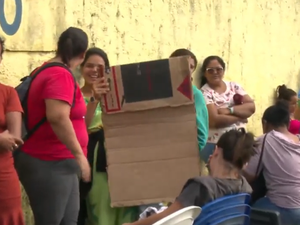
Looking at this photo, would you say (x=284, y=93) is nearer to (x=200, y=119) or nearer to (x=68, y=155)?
(x=200, y=119)

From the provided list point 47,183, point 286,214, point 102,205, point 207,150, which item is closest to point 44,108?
point 47,183

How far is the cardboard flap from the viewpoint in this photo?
421 cm

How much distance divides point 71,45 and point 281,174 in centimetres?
194

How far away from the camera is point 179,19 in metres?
6.69

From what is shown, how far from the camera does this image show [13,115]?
3.80 meters

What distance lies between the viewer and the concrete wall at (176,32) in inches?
192

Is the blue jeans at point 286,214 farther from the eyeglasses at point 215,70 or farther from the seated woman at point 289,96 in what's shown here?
the seated woman at point 289,96

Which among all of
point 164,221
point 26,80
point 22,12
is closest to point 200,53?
point 22,12

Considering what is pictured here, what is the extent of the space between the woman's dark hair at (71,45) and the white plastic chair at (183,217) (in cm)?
141

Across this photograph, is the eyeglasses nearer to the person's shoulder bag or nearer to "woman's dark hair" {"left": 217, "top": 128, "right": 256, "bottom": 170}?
the person's shoulder bag

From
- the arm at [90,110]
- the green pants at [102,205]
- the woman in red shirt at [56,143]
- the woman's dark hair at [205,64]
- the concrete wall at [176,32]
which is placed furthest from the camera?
the woman's dark hair at [205,64]

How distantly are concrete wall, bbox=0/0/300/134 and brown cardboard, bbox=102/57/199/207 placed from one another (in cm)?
92

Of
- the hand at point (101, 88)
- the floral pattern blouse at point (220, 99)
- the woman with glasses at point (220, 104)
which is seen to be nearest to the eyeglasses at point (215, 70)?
the woman with glasses at point (220, 104)

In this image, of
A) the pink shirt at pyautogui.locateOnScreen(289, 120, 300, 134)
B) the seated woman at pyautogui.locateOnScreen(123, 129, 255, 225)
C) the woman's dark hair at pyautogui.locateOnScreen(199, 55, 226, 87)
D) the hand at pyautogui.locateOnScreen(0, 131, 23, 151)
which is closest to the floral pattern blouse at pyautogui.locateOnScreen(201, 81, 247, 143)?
the woman's dark hair at pyautogui.locateOnScreen(199, 55, 226, 87)
